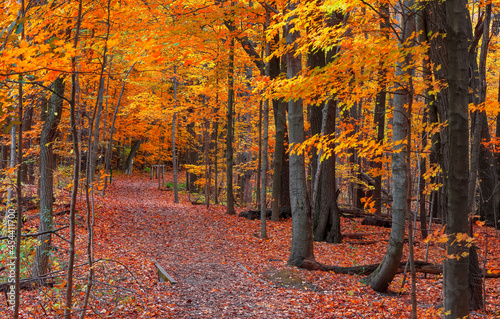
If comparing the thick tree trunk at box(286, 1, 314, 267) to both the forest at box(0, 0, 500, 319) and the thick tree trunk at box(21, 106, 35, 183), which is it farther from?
the thick tree trunk at box(21, 106, 35, 183)

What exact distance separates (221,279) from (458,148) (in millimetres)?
5552

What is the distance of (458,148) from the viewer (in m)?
2.49

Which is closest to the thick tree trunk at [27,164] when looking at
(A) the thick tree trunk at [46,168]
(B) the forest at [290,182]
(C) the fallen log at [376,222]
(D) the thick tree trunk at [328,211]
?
(B) the forest at [290,182]

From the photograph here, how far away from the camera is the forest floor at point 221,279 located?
5.22 metres

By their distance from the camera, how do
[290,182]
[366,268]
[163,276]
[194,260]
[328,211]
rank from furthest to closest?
[328,211] < [194,260] < [290,182] < [366,268] < [163,276]

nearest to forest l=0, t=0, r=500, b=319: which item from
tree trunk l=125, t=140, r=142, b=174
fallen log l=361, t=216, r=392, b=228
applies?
fallen log l=361, t=216, r=392, b=228

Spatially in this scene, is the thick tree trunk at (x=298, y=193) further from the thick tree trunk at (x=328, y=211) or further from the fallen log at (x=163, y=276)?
the thick tree trunk at (x=328, y=211)

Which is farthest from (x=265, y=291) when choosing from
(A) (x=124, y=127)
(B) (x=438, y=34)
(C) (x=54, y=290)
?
(A) (x=124, y=127)

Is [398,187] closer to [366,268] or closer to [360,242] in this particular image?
[366,268]

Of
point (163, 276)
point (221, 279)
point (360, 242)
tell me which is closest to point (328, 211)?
point (360, 242)

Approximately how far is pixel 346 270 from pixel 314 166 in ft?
14.7

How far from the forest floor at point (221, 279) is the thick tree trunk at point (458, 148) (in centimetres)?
49

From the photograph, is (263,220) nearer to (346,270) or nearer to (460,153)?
(346,270)

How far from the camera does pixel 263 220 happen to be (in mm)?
10164
